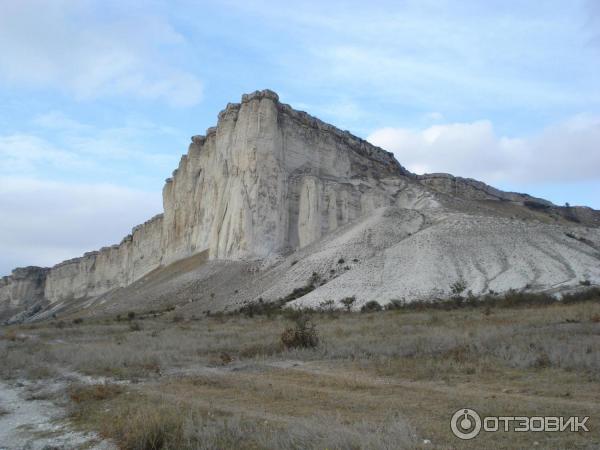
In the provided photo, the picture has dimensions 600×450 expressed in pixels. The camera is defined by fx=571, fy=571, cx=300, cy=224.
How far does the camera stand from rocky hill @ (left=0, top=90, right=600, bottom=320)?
32562mm

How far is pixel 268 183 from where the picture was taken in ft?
168

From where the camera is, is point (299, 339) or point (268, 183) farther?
point (268, 183)

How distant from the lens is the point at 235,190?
52.4m

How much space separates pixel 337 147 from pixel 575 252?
1165 inches

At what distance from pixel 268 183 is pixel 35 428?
4375cm

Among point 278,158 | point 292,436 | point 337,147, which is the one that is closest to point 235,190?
point 278,158

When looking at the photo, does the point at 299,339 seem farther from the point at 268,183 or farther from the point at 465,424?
the point at 268,183

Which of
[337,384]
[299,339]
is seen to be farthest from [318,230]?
[337,384]

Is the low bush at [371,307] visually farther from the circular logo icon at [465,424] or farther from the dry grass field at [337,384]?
the circular logo icon at [465,424]

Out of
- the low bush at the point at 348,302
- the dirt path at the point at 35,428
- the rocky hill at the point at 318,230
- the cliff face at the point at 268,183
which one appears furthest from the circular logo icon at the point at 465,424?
the cliff face at the point at 268,183

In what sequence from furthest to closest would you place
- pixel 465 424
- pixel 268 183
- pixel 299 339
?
1. pixel 268 183
2. pixel 299 339
3. pixel 465 424

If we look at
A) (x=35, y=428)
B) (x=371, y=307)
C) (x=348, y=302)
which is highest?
(x=348, y=302)

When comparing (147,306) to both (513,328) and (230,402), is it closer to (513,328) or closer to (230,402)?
(513,328)

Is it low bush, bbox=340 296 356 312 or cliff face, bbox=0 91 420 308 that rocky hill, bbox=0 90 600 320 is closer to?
cliff face, bbox=0 91 420 308
